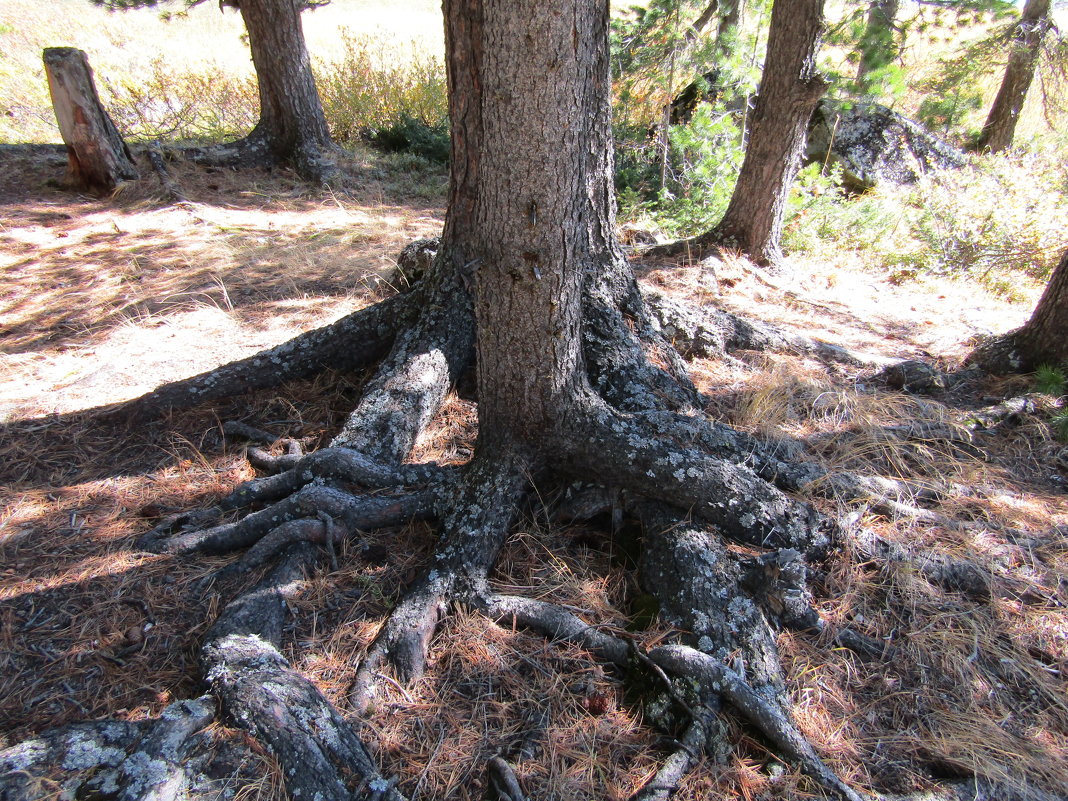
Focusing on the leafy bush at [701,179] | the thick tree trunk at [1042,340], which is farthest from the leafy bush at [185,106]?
the thick tree trunk at [1042,340]

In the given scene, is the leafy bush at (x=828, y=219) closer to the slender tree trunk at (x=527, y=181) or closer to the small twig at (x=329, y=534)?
the slender tree trunk at (x=527, y=181)

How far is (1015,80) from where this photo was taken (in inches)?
442

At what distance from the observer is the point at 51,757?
1.62m

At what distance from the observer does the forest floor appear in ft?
→ 6.27

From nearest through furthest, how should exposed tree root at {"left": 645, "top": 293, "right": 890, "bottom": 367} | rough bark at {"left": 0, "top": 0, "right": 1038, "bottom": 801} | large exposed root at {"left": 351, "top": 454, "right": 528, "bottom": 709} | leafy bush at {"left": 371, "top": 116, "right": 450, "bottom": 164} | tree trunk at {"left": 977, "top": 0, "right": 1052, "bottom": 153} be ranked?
rough bark at {"left": 0, "top": 0, "right": 1038, "bottom": 801} < large exposed root at {"left": 351, "top": 454, "right": 528, "bottom": 709} < exposed tree root at {"left": 645, "top": 293, "right": 890, "bottom": 367} < tree trunk at {"left": 977, "top": 0, "right": 1052, "bottom": 153} < leafy bush at {"left": 371, "top": 116, "right": 450, "bottom": 164}

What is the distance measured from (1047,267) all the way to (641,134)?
5.31 metres

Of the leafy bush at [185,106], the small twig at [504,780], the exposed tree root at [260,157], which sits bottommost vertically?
the small twig at [504,780]

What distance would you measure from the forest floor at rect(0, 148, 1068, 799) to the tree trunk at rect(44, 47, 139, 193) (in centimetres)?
244

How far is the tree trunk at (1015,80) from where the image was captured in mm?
8625

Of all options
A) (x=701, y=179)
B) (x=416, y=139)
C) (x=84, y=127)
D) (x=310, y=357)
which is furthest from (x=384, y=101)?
→ (x=310, y=357)

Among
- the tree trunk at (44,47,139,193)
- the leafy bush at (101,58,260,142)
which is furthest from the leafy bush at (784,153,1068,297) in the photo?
the leafy bush at (101,58,260,142)

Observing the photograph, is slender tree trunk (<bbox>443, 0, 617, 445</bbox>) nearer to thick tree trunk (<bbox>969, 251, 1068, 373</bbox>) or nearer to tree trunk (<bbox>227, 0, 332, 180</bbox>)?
thick tree trunk (<bbox>969, 251, 1068, 373</bbox>)

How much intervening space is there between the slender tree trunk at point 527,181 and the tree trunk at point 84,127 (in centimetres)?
593

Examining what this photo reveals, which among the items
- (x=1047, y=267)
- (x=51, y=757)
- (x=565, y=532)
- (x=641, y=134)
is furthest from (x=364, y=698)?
(x=641, y=134)
